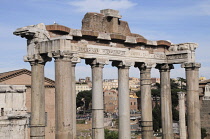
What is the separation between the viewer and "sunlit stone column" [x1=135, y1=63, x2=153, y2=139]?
703 inches

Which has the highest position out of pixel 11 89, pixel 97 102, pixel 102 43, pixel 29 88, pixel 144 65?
pixel 102 43

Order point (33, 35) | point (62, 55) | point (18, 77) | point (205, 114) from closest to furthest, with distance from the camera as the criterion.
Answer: point (62, 55), point (33, 35), point (18, 77), point (205, 114)

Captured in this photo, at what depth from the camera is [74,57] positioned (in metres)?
14.8

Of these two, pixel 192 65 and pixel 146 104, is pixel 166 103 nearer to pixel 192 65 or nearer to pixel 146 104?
pixel 146 104

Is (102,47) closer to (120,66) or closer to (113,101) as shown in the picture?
(120,66)

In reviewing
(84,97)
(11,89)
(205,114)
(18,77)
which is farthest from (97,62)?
(84,97)

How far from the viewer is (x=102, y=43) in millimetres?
15969

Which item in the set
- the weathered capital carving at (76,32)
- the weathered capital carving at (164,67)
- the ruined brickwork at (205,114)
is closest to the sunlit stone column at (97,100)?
the weathered capital carving at (76,32)

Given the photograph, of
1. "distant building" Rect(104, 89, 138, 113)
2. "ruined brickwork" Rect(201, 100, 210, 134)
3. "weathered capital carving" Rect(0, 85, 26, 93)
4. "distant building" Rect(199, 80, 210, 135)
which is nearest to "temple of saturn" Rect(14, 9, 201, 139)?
"weathered capital carving" Rect(0, 85, 26, 93)

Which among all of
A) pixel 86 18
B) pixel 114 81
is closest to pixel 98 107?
pixel 86 18

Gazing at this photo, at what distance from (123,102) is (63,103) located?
4156 millimetres

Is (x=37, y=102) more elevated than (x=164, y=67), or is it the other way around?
(x=164, y=67)

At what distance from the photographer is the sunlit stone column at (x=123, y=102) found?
16616 mm

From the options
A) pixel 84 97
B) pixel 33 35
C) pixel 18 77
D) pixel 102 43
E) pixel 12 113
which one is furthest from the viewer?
pixel 84 97
